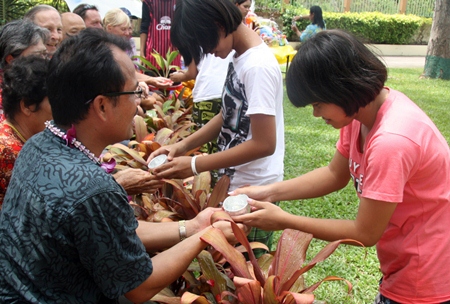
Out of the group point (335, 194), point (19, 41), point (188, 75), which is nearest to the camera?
point (19, 41)

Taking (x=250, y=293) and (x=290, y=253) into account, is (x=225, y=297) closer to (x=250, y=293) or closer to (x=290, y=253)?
(x=250, y=293)

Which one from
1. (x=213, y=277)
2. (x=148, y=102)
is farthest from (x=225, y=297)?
(x=148, y=102)

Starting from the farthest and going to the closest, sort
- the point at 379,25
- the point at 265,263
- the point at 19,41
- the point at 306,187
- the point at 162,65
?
the point at 379,25 < the point at 162,65 < the point at 19,41 < the point at 306,187 < the point at 265,263

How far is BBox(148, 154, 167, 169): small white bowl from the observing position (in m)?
2.39

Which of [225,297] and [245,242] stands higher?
[245,242]

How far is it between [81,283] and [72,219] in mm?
270

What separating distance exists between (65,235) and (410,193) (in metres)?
1.18

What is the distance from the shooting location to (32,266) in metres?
1.42

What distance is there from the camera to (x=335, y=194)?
5078 millimetres

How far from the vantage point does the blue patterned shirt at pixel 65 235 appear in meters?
1.39

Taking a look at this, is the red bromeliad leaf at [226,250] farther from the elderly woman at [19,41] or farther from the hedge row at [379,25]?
the hedge row at [379,25]

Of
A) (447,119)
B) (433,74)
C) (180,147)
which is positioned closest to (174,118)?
(180,147)

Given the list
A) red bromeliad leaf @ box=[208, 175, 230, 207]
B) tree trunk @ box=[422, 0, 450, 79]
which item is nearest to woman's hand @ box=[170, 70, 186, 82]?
red bromeliad leaf @ box=[208, 175, 230, 207]

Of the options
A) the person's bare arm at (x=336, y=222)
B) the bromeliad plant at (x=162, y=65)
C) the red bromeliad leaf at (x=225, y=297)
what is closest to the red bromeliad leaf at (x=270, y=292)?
the red bromeliad leaf at (x=225, y=297)
